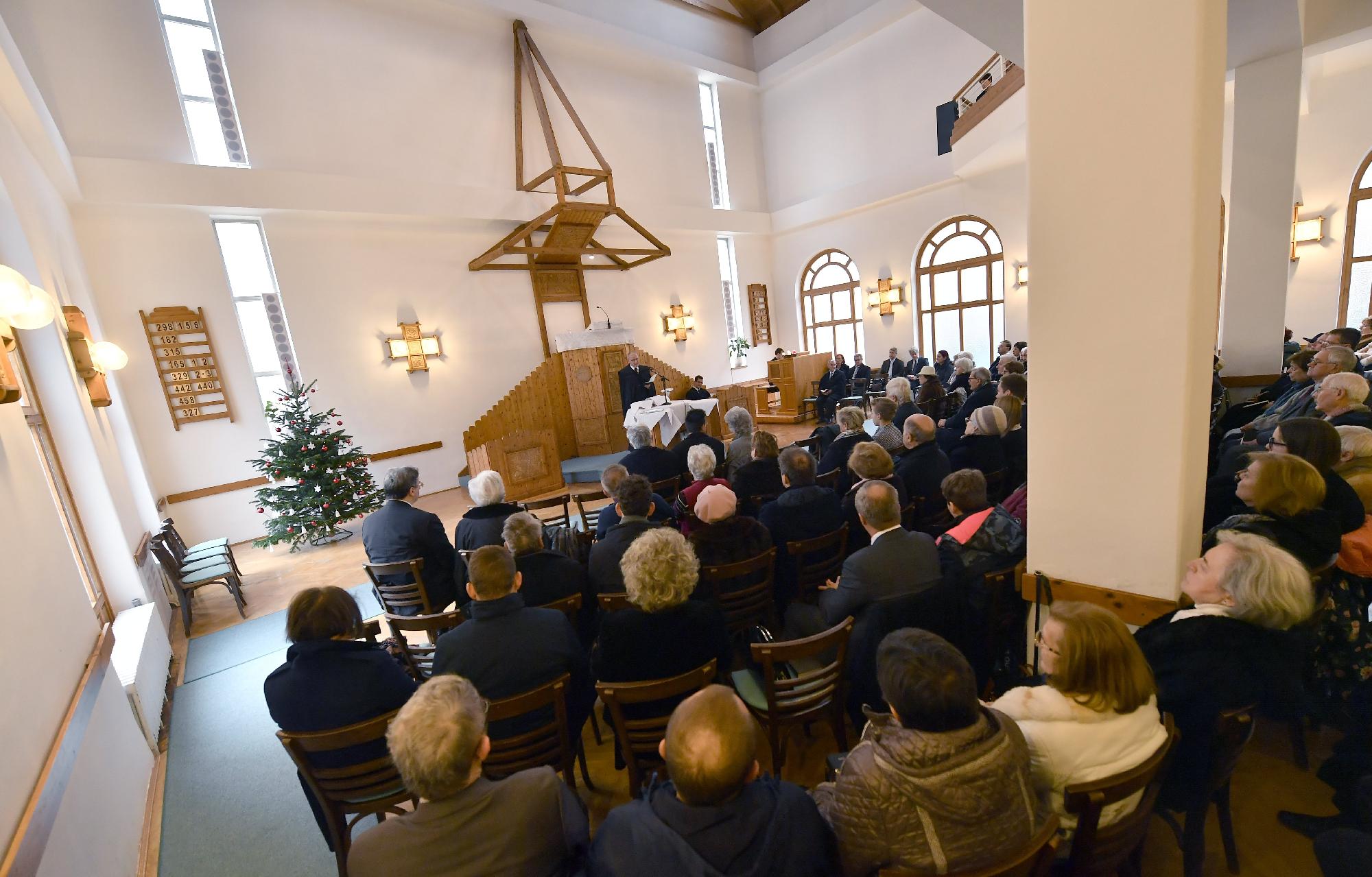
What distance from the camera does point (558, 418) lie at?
8.88 metres

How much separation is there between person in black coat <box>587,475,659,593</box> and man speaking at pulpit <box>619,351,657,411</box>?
5.68 m

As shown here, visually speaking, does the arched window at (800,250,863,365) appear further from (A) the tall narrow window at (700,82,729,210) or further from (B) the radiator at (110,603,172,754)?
(B) the radiator at (110,603,172,754)

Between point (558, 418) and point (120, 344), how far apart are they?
16.6ft

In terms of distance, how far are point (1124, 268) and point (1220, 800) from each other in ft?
5.28

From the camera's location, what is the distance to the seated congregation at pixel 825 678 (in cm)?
110

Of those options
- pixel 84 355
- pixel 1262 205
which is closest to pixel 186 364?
pixel 84 355

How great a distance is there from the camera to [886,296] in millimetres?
11227

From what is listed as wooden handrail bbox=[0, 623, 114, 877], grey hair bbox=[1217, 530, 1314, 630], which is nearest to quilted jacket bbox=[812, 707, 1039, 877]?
grey hair bbox=[1217, 530, 1314, 630]

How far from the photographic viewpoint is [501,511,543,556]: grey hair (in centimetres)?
248

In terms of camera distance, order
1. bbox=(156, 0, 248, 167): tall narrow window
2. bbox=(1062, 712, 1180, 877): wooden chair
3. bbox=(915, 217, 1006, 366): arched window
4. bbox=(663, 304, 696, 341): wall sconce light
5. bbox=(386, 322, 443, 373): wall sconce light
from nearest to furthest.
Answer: bbox=(1062, 712, 1180, 877): wooden chair < bbox=(156, 0, 248, 167): tall narrow window < bbox=(386, 322, 443, 373): wall sconce light < bbox=(915, 217, 1006, 366): arched window < bbox=(663, 304, 696, 341): wall sconce light

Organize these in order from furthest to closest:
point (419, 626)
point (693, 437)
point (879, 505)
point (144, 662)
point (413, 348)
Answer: point (413, 348), point (693, 437), point (144, 662), point (419, 626), point (879, 505)

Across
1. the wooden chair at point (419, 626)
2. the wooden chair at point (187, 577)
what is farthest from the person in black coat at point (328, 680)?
the wooden chair at point (187, 577)

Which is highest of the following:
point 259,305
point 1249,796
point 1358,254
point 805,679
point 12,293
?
point 259,305

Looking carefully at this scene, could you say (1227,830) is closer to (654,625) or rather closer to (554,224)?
(654,625)
